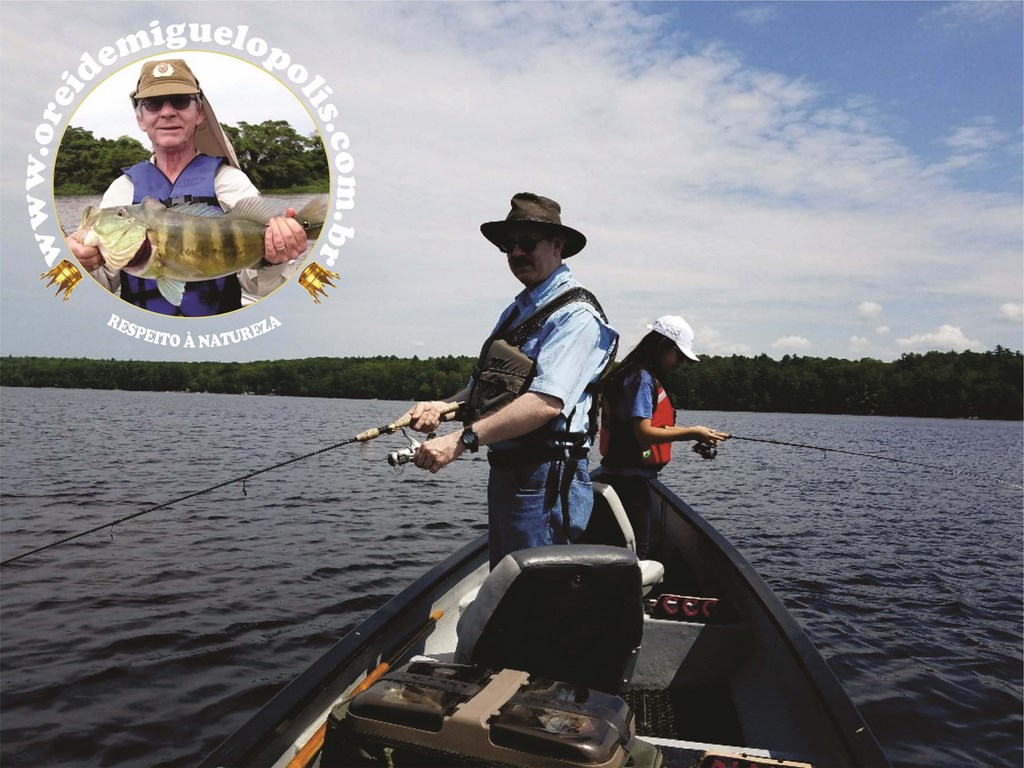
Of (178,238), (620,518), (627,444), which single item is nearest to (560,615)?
(620,518)

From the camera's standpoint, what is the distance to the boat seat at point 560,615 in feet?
8.73

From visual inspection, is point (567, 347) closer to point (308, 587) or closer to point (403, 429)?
point (403, 429)

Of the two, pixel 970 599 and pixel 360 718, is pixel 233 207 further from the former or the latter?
pixel 970 599

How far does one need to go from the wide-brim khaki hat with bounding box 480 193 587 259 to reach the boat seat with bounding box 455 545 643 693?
152 centimetres

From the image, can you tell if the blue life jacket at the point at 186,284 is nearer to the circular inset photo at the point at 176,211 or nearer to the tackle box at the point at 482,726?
the circular inset photo at the point at 176,211

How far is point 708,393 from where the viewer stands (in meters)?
118

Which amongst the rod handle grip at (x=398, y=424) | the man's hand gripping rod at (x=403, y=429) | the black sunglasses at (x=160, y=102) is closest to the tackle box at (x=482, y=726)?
the man's hand gripping rod at (x=403, y=429)

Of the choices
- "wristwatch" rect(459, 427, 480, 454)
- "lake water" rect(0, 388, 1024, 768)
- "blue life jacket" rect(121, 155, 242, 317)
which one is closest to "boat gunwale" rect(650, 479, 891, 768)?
"wristwatch" rect(459, 427, 480, 454)

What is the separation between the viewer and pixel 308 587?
11.0 m

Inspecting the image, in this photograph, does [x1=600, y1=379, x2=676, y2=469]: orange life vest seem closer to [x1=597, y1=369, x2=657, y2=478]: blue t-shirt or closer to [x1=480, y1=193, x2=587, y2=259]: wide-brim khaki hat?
[x1=597, y1=369, x2=657, y2=478]: blue t-shirt

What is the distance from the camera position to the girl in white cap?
505 cm

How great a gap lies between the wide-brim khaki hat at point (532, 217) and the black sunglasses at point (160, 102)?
134 inches

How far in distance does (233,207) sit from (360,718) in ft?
13.9

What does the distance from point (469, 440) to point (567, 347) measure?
0.59 meters
